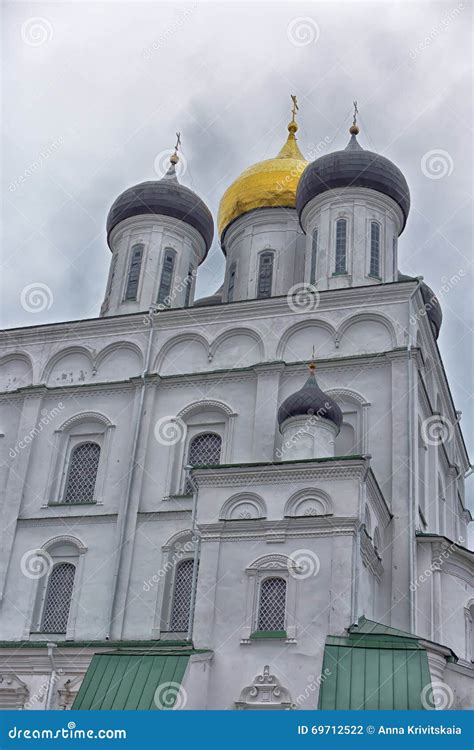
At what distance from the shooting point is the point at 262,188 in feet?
77.9

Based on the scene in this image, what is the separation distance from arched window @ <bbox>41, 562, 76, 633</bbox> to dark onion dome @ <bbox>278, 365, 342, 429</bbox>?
4.98 meters

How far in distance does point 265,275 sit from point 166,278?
7.60 feet

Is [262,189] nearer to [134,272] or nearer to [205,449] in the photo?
[134,272]

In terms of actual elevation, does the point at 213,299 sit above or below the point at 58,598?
above

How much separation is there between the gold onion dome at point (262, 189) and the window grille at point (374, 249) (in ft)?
10.8

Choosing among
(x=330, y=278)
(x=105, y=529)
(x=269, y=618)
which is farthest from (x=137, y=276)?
(x=269, y=618)

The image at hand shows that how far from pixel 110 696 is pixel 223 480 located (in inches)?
147

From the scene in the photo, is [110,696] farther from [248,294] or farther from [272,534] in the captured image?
[248,294]

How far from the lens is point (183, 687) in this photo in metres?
12.6

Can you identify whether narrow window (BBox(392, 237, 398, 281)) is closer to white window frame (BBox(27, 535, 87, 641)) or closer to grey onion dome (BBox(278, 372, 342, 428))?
grey onion dome (BBox(278, 372, 342, 428))

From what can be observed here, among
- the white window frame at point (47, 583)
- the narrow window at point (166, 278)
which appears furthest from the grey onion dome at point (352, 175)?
the white window frame at point (47, 583)

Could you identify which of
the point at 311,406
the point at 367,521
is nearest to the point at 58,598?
the point at 311,406

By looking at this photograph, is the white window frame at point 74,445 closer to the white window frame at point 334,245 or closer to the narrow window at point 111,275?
the narrow window at point 111,275

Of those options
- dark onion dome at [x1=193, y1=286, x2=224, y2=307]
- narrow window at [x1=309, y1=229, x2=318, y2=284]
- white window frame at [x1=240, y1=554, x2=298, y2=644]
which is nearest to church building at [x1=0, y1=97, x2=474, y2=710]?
white window frame at [x1=240, y1=554, x2=298, y2=644]
